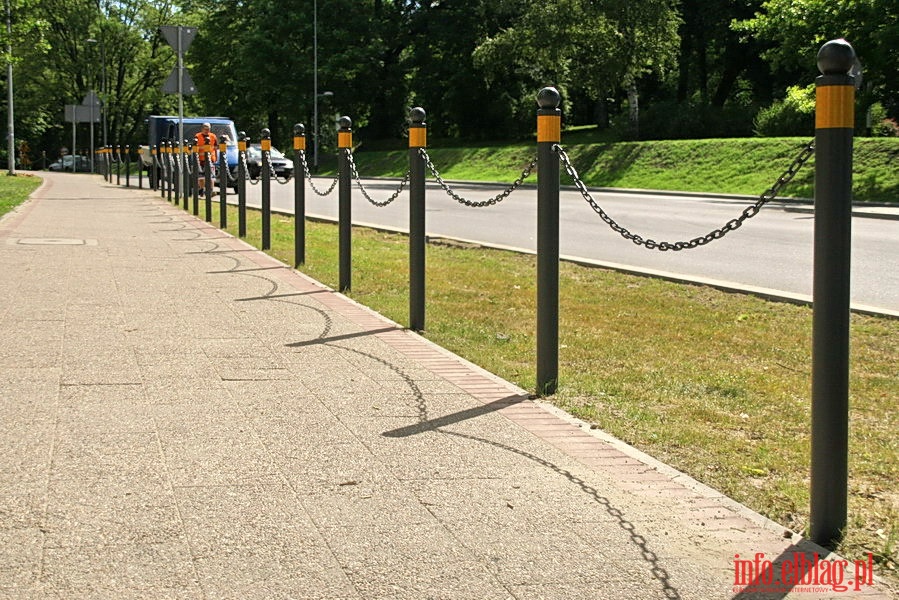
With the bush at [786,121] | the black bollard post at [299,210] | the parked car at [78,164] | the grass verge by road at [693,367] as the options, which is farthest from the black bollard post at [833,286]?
the parked car at [78,164]

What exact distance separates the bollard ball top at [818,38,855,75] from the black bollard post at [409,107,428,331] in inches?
181

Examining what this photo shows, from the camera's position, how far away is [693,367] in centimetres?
734

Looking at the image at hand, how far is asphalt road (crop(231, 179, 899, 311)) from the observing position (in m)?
12.2

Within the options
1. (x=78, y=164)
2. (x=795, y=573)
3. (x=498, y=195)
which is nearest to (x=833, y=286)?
(x=795, y=573)

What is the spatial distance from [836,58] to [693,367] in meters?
3.46

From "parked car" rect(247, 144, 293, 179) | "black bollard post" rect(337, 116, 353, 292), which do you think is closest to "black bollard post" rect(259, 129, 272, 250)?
"black bollard post" rect(337, 116, 353, 292)

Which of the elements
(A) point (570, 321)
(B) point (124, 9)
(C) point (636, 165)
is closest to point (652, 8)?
(C) point (636, 165)

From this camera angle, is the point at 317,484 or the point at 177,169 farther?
the point at 177,169

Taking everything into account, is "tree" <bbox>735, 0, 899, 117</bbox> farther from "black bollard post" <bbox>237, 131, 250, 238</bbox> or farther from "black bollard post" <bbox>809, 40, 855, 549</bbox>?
"black bollard post" <bbox>809, 40, 855, 549</bbox>

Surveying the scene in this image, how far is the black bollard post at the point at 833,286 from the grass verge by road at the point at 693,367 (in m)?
0.17

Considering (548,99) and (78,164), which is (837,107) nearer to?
(548,99)

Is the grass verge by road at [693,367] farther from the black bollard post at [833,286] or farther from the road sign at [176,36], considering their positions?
the road sign at [176,36]

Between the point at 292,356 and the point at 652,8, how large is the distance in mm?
35990

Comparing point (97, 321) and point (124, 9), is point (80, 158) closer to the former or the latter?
point (124, 9)
